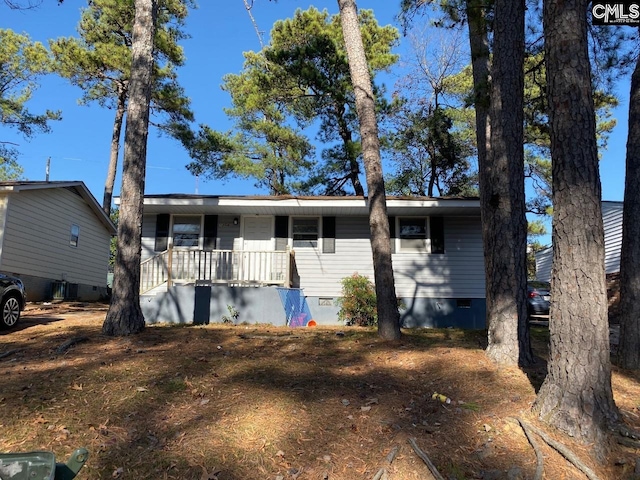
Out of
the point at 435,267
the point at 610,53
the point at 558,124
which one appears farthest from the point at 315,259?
the point at 558,124

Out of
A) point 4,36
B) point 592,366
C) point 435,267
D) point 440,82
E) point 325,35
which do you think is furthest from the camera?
point 4,36

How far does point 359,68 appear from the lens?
7.75 m

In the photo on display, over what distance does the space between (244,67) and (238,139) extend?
10.5 ft

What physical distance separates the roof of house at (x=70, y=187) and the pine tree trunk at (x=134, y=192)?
25.6ft

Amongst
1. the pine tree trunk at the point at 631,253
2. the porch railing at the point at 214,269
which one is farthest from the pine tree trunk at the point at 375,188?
the porch railing at the point at 214,269

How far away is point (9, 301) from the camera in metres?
7.73

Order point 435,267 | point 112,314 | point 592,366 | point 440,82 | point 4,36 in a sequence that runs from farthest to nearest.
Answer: point 4,36 → point 440,82 → point 435,267 → point 112,314 → point 592,366

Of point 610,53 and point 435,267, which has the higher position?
point 610,53

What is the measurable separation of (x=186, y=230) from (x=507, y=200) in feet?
29.9

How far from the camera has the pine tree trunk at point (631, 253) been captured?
519 centimetres

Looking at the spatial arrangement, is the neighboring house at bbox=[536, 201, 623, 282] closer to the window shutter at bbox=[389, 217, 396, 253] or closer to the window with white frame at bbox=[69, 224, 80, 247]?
the window shutter at bbox=[389, 217, 396, 253]

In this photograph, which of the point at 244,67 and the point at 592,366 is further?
the point at 244,67

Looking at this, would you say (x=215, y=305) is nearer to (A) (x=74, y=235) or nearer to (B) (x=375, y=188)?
(B) (x=375, y=188)

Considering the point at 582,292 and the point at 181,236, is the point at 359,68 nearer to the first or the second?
the point at 582,292
